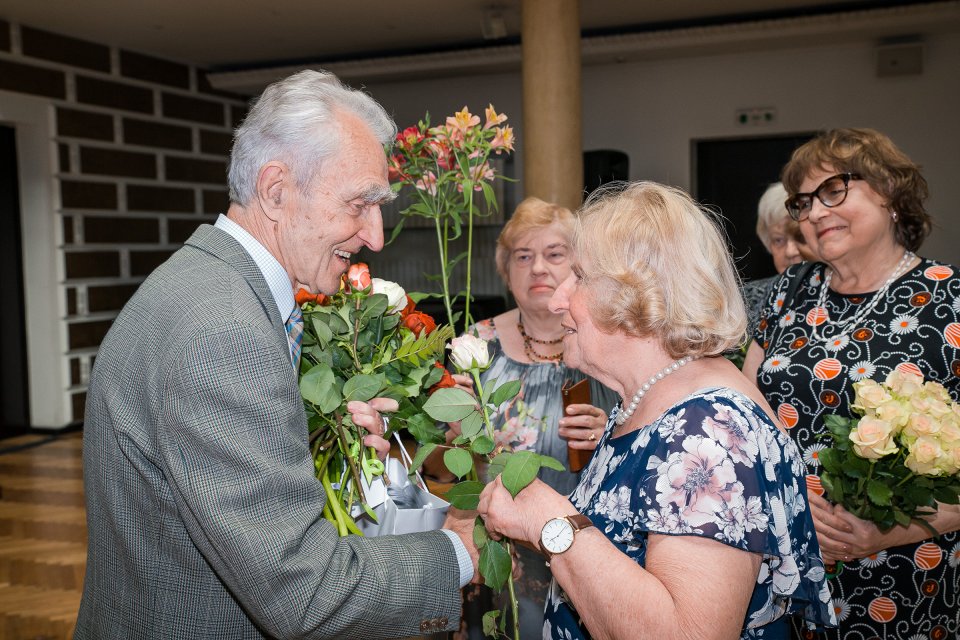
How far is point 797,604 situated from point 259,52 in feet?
28.3

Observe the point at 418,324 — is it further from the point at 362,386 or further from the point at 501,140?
the point at 501,140

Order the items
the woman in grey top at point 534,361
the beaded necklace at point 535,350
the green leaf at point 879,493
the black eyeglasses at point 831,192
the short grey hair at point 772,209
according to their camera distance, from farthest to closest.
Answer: the short grey hair at point 772,209
the beaded necklace at point 535,350
the black eyeglasses at point 831,192
the woman in grey top at point 534,361
the green leaf at point 879,493

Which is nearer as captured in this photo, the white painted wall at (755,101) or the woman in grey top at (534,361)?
the woman in grey top at (534,361)

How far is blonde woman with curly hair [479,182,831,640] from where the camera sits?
117cm

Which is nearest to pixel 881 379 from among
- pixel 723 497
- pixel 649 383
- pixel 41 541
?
pixel 649 383

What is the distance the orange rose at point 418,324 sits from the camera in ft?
5.05

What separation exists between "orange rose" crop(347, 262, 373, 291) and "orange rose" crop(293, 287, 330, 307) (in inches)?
2.2

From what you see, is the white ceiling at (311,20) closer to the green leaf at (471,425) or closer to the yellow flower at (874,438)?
the yellow flower at (874,438)

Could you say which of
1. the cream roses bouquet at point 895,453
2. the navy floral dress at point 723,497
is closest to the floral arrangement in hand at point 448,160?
the navy floral dress at point 723,497

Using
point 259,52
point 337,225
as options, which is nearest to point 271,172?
point 337,225

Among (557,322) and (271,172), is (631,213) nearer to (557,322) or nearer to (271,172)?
(271,172)

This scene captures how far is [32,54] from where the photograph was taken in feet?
24.6

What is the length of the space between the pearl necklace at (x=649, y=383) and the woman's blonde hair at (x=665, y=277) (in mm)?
14

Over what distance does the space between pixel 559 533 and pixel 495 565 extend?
0.13m
